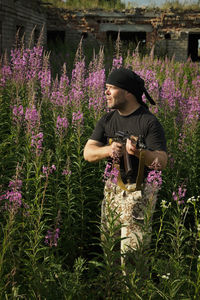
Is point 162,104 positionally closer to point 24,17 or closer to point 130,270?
point 130,270

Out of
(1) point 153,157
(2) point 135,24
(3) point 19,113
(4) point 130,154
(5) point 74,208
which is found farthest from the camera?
(2) point 135,24

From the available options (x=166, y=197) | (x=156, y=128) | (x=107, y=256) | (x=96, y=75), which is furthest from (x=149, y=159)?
(x=96, y=75)

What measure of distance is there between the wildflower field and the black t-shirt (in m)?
0.48

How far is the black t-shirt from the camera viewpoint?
3.50m

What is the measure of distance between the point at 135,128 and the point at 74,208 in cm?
174

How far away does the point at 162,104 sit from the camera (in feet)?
22.2

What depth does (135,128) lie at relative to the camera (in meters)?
3.58

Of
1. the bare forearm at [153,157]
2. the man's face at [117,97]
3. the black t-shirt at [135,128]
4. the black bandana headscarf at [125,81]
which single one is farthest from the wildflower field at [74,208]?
the black bandana headscarf at [125,81]

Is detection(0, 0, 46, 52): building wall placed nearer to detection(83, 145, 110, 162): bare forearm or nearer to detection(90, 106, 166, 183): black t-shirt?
detection(90, 106, 166, 183): black t-shirt

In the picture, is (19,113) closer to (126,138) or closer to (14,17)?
(126,138)

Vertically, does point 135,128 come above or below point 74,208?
above

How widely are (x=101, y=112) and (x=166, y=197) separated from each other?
65.8 inches

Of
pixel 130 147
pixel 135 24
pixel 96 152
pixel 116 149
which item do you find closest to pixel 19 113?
pixel 96 152

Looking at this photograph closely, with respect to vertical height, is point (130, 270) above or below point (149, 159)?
below
